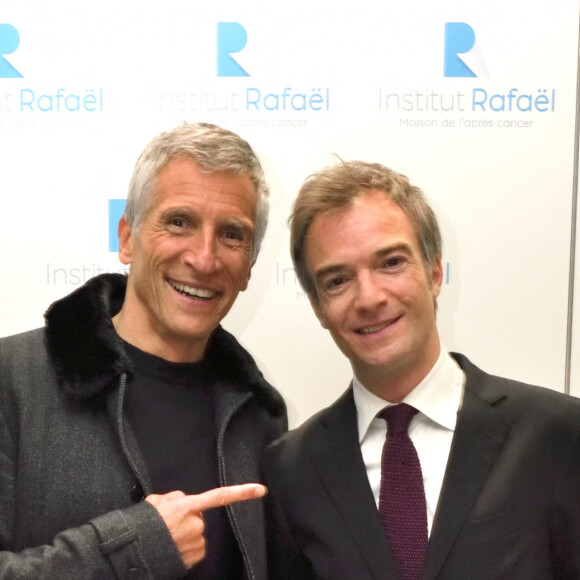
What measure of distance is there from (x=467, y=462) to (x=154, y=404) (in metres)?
0.62

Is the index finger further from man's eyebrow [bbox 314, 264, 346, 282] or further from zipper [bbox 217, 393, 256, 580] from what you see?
man's eyebrow [bbox 314, 264, 346, 282]

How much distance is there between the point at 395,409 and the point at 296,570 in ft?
1.29

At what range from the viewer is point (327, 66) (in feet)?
7.41

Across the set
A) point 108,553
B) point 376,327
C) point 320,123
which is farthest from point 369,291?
point 320,123

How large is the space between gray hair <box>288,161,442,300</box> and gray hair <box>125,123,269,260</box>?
0.13 meters

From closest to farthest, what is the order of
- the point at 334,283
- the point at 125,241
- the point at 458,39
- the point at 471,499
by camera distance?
1. the point at 471,499
2. the point at 334,283
3. the point at 125,241
4. the point at 458,39

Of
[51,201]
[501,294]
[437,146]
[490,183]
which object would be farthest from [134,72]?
[501,294]

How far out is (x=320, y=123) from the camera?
2281 millimetres

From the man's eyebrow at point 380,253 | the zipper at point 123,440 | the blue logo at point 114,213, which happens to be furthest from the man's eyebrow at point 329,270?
the blue logo at point 114,213

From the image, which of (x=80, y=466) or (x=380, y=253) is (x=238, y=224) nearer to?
(x=380, y=253)

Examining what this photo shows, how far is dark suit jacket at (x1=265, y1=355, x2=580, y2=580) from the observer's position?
1.40 m

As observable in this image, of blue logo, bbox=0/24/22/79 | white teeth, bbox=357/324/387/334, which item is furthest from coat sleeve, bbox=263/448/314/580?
blue logo, bbox=0/24/22/79

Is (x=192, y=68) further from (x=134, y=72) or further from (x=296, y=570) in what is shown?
(x=296, y=570)

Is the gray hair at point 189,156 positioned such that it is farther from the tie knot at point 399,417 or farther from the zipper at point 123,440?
the tie knot at point 399,417
